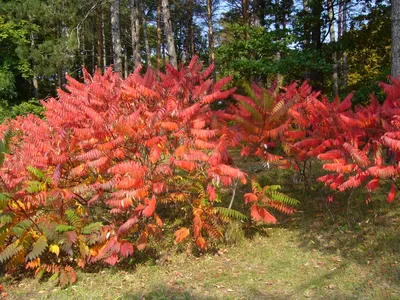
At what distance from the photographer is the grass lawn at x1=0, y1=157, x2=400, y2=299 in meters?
3.89

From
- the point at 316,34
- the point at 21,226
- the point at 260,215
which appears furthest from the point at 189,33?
the point at 21,226

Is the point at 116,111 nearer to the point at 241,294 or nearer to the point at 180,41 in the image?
the point at 241,294

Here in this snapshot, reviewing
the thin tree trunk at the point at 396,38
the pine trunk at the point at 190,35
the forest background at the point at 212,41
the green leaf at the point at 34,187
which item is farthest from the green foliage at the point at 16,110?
the thin tree trunk at the point at 396,38

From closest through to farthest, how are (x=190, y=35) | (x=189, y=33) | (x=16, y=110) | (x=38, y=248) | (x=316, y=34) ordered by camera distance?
(x=38, y=248) < (x=316, y=34) < (x=16, y=110) < (x=190, y=35) < (x=189, y=33)

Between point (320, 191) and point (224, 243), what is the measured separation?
83.6 inches

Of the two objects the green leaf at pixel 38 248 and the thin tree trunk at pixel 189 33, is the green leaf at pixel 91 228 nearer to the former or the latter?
the green leaf at pixel 38 248

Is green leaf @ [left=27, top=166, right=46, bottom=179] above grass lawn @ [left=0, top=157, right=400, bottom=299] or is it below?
above

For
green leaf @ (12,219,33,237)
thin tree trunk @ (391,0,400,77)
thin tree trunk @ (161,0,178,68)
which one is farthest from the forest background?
green leaf @ (12,219,33,237)

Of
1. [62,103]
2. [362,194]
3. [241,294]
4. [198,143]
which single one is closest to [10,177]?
[62,103]

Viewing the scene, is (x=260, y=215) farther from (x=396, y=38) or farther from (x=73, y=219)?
(x=396, y=38)

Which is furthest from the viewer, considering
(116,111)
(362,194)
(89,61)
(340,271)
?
(89,61)

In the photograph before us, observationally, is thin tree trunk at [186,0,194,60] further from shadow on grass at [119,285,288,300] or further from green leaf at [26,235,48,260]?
shadow on grass at [119,285,288,300]

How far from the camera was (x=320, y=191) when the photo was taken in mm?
6199

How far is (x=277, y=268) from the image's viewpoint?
4.39 meters
